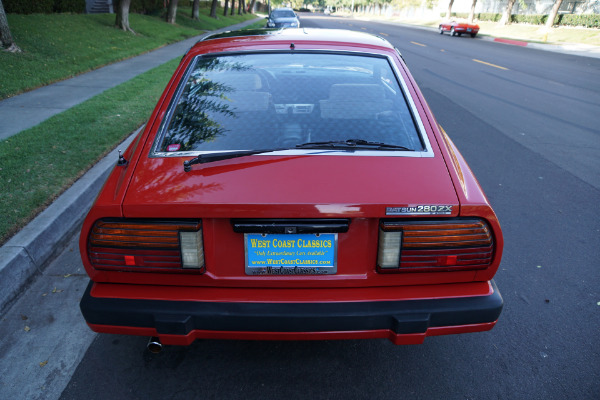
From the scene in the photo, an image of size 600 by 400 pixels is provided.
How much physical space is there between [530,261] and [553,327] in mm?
855

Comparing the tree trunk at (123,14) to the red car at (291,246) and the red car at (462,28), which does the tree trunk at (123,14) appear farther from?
the red car at (462,28)

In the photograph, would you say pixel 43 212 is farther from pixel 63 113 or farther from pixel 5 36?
pixel 5 36

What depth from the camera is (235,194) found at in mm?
1874

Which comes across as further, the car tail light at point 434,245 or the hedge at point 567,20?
the hedge at point 567,20

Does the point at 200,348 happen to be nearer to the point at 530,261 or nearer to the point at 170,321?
the point at 170,321

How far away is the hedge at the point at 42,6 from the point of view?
1579 cm

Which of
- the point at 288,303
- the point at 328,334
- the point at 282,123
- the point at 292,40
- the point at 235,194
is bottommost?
the point at 328,334

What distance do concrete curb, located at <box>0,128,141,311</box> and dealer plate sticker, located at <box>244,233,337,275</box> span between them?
77.3 inches

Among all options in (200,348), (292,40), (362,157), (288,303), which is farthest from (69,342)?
(292,40)

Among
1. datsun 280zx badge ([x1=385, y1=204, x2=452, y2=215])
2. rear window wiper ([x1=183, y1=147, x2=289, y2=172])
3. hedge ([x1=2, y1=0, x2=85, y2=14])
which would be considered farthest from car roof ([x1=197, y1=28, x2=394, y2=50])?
hedge ([x1=2, y1=0, x2=85, y2=14])

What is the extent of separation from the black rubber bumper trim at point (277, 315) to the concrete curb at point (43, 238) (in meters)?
1.38

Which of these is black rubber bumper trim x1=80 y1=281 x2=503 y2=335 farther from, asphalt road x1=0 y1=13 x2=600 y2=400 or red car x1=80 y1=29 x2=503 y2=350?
asphalt road x1=0 y1=13 x2=600 y2=400

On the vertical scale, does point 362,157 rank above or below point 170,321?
above

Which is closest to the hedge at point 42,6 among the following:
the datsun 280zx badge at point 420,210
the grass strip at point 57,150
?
the grass strip at point 57,150
